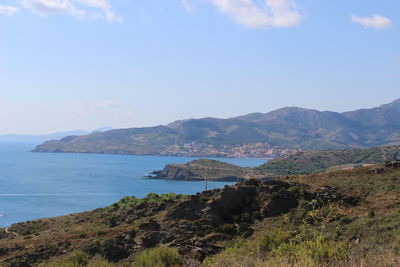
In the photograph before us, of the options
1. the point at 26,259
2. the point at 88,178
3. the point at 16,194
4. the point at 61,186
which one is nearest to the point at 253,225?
the point at 26,259

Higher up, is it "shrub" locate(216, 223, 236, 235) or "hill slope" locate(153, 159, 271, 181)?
"shrub" locate(216, 223, 236, 235)

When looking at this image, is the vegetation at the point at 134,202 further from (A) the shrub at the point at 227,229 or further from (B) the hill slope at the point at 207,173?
(B) the hill slope at the point at 207,173

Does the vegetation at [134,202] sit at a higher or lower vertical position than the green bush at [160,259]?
lower

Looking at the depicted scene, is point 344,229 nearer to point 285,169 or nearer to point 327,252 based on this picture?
point 327,252

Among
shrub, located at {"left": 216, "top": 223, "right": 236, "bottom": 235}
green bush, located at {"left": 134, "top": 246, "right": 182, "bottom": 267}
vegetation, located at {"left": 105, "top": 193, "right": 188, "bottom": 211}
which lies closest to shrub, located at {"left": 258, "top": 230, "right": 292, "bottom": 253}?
green bush, located at {"left": 134, "top": 246, "right": 182, "bottom": 267}

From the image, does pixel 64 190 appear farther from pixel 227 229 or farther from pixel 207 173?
pixel 227 229

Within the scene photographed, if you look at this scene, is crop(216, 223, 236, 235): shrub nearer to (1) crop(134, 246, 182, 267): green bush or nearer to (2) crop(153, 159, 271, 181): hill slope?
(1) crop(134, 246, 182, 267): green bush

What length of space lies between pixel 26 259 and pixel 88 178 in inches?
6089

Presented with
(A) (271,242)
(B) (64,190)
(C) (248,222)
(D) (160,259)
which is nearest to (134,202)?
(C) (248,222)

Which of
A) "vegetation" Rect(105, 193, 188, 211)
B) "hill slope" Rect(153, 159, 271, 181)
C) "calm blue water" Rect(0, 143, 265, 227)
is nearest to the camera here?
"vegetation" Rect(105, 193, 188, 211)

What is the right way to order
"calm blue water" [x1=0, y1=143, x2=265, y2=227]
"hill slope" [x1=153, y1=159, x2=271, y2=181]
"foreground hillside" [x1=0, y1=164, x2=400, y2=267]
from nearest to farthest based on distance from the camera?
1. "foreground hillside" [x1=0, y1=164, x2=400, y2=267]
2. "calm blue water" [x1=0, y1=143, x2=265, y2=227]
3. "hill slope" [x1=153, y1=159, x2=271, y2=181]

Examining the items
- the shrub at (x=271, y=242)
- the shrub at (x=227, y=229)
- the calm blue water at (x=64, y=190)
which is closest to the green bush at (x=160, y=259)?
the shrub at (x=271, y=242)

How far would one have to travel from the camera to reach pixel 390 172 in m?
39.4

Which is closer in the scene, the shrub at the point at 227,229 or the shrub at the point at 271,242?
the shrub at the point at 271,242
